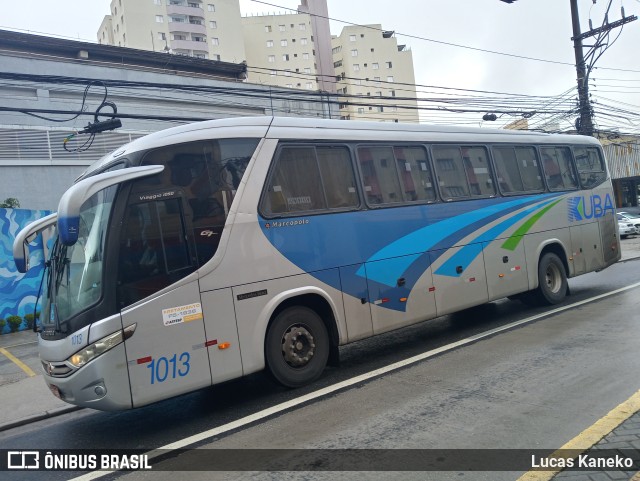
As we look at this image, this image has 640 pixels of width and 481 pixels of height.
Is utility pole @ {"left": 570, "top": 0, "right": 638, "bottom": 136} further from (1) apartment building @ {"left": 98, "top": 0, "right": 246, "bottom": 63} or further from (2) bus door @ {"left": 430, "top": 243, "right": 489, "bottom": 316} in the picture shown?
(1) apartment building @ {"left": 98, "top": 0, "right": 246, "bottom": 63}

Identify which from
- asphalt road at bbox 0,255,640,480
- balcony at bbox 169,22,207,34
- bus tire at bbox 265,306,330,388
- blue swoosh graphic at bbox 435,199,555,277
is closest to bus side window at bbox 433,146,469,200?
blue swoosh graphic at bbox 435,199,555,277

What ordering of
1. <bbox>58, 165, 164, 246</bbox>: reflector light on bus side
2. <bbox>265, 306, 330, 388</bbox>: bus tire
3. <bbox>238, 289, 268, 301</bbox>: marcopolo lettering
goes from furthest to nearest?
1. <bbox>265, 306, 330, 388</bbox>: bus tire
2. <bbox>238, 289, 268, 301</bbox>: marcopolo lettering
3. <bbox>58, 165, 164, 246</bbox>: reflector light on bus side

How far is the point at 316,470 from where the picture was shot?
4559 mm

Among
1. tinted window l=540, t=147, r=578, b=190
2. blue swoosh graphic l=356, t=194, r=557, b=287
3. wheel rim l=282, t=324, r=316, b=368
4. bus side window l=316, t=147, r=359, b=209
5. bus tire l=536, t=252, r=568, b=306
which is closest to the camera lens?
wheel rim l=282, t=324, r=316, b=368

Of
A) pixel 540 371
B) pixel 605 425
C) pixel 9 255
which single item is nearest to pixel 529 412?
pixel 605 425

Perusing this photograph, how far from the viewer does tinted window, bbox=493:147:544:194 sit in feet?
35.2

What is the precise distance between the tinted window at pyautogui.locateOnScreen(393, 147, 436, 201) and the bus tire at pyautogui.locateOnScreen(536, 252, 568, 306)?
145 inches

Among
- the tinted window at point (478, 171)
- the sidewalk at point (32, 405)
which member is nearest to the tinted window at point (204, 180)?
the sidewalk at point (32, 405)

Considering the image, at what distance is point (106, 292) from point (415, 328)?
665 centimetres

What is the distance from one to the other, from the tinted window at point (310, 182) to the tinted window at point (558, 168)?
581cm

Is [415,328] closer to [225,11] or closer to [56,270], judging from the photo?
[56,270]

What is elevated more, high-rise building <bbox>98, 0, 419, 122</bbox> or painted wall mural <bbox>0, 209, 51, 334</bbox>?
high-rise building <bbox>98, 0, 419, 122</bbox>

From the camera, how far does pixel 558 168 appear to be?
1217 centimetres

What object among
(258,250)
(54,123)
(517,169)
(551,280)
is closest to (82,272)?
(258,250)
